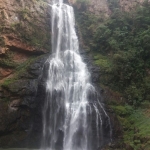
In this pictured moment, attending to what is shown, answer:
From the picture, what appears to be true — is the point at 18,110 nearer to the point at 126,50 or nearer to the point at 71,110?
the point at 71,110

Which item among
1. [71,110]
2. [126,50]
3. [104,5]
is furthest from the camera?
[104,5]

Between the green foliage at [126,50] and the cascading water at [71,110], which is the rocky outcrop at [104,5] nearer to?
A: the green foliage at [126,50]

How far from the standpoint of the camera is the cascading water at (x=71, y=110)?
14.2m

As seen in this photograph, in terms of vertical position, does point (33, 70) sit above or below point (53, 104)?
above

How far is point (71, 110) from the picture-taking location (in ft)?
49.9

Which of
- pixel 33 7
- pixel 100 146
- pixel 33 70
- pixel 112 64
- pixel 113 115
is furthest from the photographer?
pixel 33 7

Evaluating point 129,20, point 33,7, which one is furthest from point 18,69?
point 129,20

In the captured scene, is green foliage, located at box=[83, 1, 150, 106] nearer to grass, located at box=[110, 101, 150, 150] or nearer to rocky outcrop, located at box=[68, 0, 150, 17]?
grass, located at box=[110, 101, 150, 150]

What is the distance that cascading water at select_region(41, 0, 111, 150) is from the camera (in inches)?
559

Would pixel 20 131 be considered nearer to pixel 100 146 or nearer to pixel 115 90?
pixel 100 146

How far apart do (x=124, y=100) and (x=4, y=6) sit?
41.0 feet

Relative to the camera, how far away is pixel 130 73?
1747 cm

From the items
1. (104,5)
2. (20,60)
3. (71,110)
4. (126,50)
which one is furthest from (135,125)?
(104,5)

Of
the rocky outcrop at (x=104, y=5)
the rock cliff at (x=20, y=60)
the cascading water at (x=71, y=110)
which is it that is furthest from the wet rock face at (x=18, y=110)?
the rocky outcrop at (x=104, y=5)
